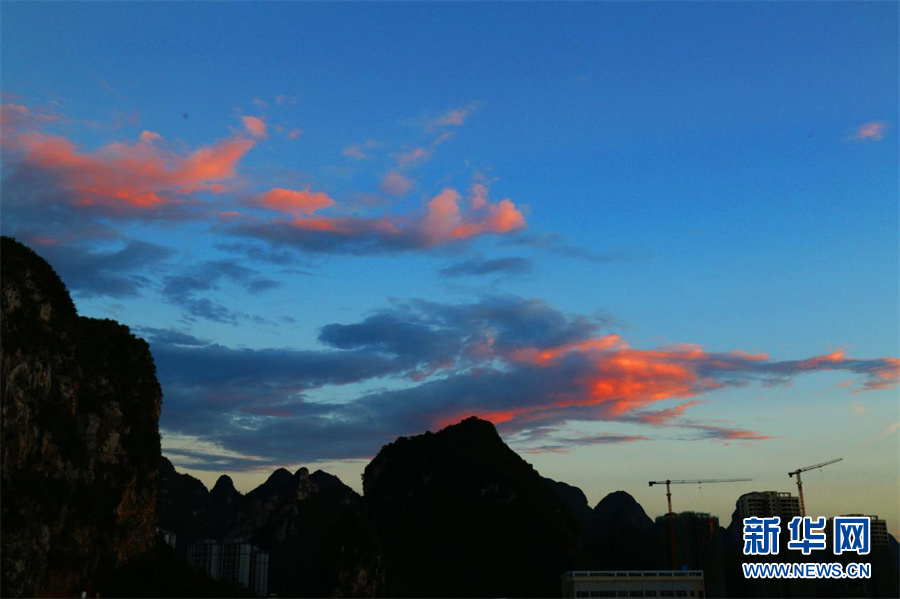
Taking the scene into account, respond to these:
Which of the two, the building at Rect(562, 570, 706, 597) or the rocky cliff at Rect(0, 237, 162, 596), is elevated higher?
the rocky cliff at Rect(0, 237, 162, 596)

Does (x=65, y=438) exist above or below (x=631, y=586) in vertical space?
above

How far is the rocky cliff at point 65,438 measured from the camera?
124312mm

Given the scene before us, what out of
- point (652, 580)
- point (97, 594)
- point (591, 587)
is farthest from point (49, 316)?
point (652, 580)

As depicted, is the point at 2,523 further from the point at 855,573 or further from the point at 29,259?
the point at 855,573

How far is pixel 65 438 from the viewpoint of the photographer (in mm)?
135375

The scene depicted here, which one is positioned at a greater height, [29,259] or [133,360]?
[29,259]

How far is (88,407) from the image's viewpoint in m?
144

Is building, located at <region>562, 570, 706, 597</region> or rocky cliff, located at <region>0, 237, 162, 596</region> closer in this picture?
rocky cliff, located at <region>0, 237, 162, 596</region>

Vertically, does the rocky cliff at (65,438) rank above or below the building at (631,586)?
above

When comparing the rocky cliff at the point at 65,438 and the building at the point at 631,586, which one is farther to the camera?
the building at the point at 631,586

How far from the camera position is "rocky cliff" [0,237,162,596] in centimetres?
12431

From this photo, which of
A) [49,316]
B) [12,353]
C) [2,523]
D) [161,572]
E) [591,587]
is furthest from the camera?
[591,587]

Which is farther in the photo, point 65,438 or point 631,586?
point 631,586

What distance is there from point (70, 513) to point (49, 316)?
3238 cm
